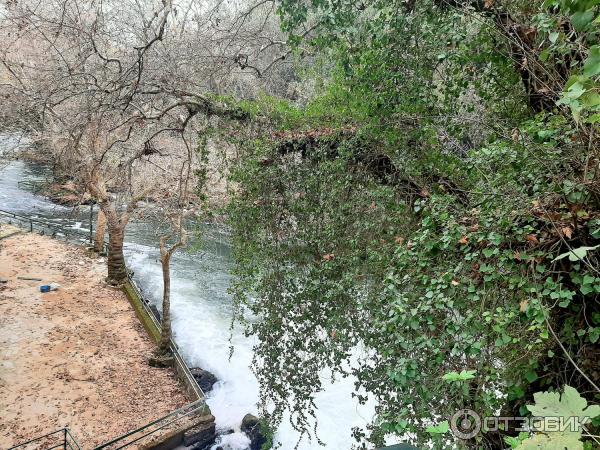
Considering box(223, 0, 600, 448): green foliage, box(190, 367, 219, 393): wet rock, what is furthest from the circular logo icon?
box(190, 367, 219, 393): wet rock

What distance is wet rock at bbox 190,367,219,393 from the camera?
30.8 feet

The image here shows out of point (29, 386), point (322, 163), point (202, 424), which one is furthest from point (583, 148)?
point (29, 386)

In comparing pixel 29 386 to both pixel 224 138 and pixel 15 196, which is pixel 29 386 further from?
pixel 15 196

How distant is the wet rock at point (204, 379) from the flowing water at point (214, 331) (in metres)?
0.19

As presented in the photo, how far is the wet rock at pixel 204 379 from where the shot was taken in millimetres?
9391

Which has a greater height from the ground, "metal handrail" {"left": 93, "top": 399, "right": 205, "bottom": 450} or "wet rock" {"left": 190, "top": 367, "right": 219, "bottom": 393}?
"metal handrail" {"left": 93, "top": 399, "right": 205, "bottom": 450}

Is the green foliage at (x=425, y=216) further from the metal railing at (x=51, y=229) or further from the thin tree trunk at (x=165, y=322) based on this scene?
the metal railing at (x=51, y=229)

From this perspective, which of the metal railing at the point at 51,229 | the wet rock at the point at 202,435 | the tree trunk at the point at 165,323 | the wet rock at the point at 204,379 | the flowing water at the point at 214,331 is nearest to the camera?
the wet rock at the point at 202,435

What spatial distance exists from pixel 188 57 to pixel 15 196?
20971 mm

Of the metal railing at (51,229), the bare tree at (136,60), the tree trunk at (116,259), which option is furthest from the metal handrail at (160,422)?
the metal railing at (51,229)

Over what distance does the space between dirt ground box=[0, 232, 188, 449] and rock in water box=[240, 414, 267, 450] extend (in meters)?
1.33

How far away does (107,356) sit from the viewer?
29.2 feet

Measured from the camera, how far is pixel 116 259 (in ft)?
39.8

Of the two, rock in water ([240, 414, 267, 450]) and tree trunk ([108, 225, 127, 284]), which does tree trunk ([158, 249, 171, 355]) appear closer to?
rock in water ([240, 414, 267, 450])
